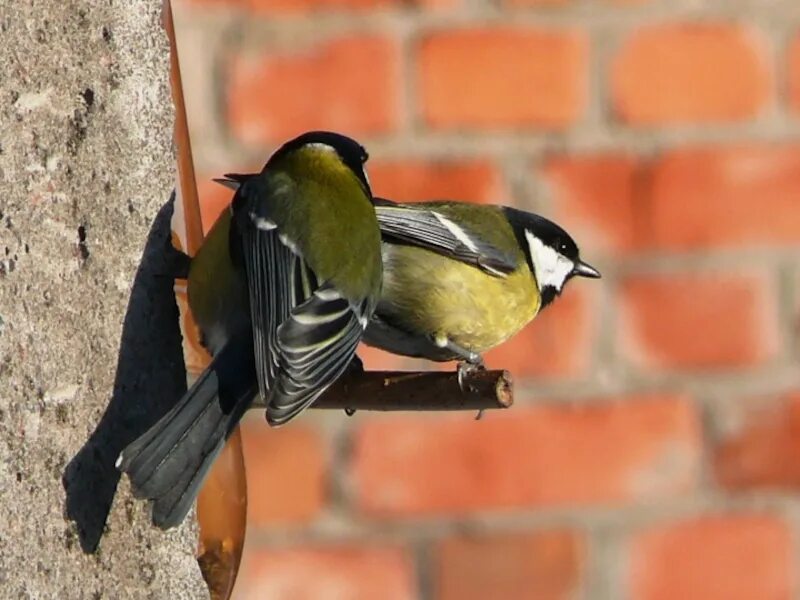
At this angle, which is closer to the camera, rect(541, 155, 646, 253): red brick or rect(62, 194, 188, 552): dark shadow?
rect(62, 194, 188, 552): dark shadow

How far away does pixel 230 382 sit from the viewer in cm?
85

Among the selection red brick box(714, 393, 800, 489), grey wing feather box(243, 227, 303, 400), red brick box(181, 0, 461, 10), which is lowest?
red brick box(714, 393, 800, 489)

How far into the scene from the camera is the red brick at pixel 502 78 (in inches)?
51.8

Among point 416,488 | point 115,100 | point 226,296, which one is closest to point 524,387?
point 416,488

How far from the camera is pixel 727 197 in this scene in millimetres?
1366

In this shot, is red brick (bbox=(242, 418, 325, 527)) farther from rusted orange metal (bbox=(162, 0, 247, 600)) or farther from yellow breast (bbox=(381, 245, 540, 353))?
rusted orange metal (bbox=(162, 0, 247, 600))

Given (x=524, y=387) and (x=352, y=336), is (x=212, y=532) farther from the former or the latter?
(x=524, y=387)

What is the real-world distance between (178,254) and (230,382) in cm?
9

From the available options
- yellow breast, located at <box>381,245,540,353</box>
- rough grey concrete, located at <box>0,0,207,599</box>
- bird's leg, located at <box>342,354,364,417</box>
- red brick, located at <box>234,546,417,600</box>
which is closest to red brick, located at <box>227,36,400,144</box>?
yellow breast, located at <box>381,245,540,353</box>

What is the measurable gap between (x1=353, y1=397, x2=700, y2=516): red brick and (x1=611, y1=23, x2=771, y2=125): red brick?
0.24 meters

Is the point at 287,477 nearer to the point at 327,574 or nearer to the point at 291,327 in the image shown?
the point at 327,574

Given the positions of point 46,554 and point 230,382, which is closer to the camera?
point 46,554

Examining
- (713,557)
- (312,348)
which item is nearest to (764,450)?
(713,557)

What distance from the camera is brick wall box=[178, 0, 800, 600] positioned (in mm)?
1323
